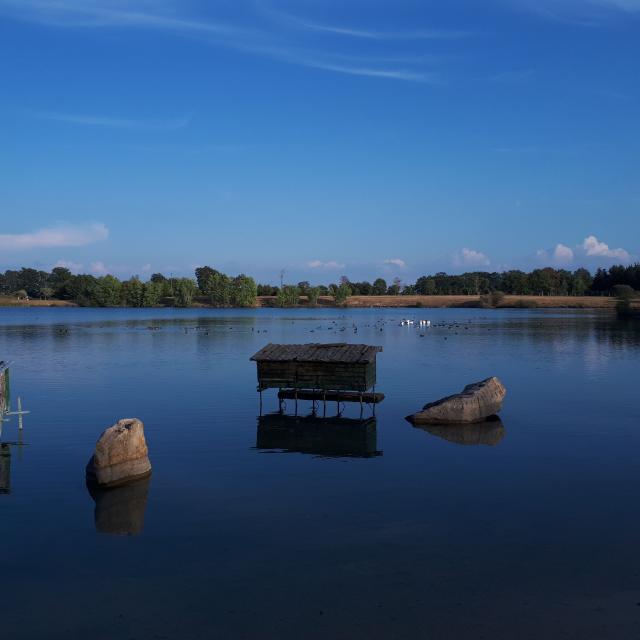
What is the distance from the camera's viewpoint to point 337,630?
1171 cm

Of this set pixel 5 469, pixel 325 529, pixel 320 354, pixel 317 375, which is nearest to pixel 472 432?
pixel 317 375

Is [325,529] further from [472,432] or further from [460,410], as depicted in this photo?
[460,410]

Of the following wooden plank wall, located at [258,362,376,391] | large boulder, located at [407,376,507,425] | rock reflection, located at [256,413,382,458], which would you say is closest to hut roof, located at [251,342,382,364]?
wooden plank wall, located at [258,362,376,391]

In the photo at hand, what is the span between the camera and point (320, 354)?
3100 cm

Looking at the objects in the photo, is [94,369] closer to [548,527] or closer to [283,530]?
[283,530]

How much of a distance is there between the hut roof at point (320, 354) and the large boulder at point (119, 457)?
1070 cm

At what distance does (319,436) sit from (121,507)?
1129 centimetres

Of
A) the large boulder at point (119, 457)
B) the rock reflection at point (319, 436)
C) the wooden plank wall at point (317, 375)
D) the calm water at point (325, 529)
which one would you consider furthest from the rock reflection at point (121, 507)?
the wooden plank wall at point (317, 375)

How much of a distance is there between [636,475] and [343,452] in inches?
392

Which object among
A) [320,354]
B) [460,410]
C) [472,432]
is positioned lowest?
[472,432]

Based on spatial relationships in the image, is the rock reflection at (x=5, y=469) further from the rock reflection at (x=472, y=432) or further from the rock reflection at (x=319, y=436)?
the rock reflection at (x=472, y=432)

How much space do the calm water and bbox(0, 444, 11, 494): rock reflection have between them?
5.0 inches

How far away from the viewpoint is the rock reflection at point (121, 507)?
16.7 metres

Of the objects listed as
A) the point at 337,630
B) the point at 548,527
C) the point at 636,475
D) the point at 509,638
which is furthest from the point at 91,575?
the point at 636,475
